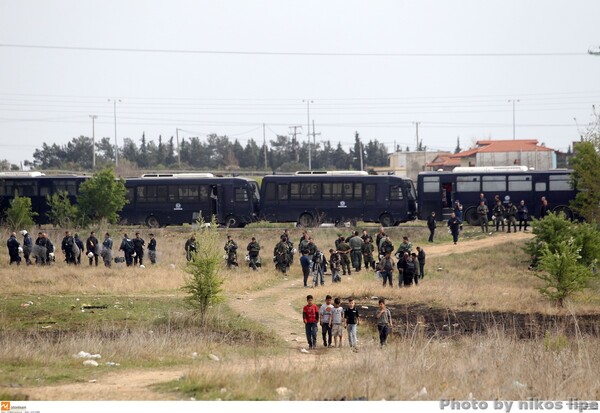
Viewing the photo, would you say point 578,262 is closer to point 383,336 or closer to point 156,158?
point 383,336

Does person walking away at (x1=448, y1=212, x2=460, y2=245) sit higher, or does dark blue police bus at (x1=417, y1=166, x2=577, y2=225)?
dark blue police bus at (x1=417, y1=166, x2=577, y2=225)

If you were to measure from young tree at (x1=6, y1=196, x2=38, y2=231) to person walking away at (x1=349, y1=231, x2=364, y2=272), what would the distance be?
22.1m

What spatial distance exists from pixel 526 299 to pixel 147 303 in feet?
38.2

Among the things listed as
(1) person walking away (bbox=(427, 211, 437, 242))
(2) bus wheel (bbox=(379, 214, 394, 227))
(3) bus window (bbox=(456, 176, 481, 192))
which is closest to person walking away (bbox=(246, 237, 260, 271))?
(1) person walking away (bbox=(427, 211, 437, 242))

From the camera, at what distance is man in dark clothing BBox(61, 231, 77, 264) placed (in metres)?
38.0

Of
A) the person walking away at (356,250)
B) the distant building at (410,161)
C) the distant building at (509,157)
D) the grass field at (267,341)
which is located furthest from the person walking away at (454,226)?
the distant building at (410,161)

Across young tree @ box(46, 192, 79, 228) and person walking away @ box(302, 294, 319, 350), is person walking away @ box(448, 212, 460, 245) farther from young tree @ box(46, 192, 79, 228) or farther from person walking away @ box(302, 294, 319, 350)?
young tree @ box(46, 192, 79, 228)

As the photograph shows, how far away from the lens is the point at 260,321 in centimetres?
2802

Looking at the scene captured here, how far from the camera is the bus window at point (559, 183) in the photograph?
51.8 meters

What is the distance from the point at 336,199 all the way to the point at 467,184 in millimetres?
6798

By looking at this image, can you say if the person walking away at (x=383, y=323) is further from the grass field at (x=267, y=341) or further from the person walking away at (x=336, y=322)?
the person walking away at (x=336, y=322)

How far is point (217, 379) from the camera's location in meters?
17.0

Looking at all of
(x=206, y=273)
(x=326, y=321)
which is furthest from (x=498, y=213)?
(x=326, y=321)

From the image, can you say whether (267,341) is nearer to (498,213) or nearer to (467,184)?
(498,213)
